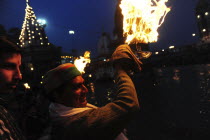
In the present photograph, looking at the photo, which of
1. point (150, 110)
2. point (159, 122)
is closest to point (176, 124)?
point (159, 122)

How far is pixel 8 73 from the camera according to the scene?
1.83 meters

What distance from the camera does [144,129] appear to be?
1025cm

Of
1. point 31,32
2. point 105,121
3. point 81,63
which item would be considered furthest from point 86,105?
point 31,32

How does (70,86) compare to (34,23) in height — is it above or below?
below

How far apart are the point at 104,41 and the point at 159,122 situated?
105 metres

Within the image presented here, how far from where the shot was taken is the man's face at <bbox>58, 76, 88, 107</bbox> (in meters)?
2.02

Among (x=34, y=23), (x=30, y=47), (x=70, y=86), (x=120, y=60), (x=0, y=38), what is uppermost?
(x=34, y=23)

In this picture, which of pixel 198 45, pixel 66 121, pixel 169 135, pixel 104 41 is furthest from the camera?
pixel 104 41

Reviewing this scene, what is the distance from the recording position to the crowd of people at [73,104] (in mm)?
1551

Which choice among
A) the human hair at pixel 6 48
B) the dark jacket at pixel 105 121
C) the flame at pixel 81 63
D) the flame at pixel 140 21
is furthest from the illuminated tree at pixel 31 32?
the dark jacket at pixel 105 121

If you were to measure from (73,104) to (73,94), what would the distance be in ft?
0.37

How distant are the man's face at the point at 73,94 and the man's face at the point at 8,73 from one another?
0.53 metres

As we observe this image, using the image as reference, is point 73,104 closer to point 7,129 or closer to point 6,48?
point 7,129

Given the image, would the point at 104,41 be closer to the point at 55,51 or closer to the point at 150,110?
the point at 55,51
